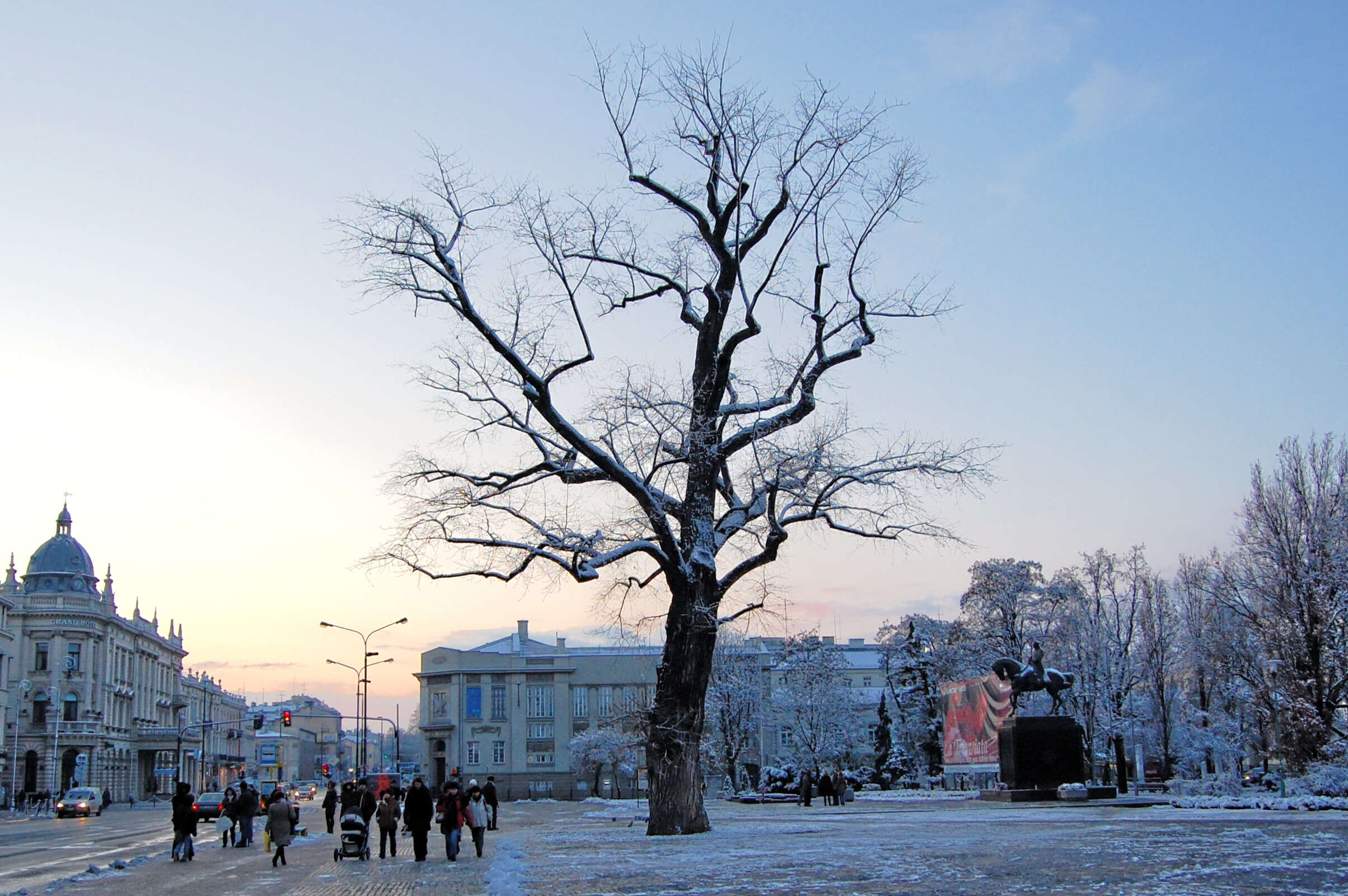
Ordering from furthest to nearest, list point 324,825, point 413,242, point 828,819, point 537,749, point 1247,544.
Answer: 1. point 537,749
2. point 324,825
3. point 1247,544
4. point 828,819
5. point 413,242

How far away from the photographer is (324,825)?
46094 mm

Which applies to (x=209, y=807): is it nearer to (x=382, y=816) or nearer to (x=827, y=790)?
(x=827, y=790)

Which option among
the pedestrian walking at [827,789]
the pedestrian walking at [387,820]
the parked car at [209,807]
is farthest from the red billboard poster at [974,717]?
the parked car at [209,807]

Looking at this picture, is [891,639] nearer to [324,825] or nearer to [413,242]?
[324,825]

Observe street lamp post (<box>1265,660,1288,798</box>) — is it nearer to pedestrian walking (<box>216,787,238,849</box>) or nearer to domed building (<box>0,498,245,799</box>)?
pedestrian walking (<box>216,787,238,849</box>)

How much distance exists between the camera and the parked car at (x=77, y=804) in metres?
62.4

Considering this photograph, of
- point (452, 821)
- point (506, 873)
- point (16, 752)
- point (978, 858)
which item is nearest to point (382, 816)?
point (452, 821)

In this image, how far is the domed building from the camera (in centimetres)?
9719

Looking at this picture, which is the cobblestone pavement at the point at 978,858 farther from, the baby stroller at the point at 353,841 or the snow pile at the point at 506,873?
the baby stroller at the point at 353,841

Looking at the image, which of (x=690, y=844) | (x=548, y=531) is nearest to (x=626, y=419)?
(x=548, y=531)

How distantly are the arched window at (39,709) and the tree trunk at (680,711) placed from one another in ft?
308

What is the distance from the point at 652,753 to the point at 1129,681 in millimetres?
44664

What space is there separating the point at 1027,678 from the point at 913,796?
63.6 ft

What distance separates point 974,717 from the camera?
49.8m
